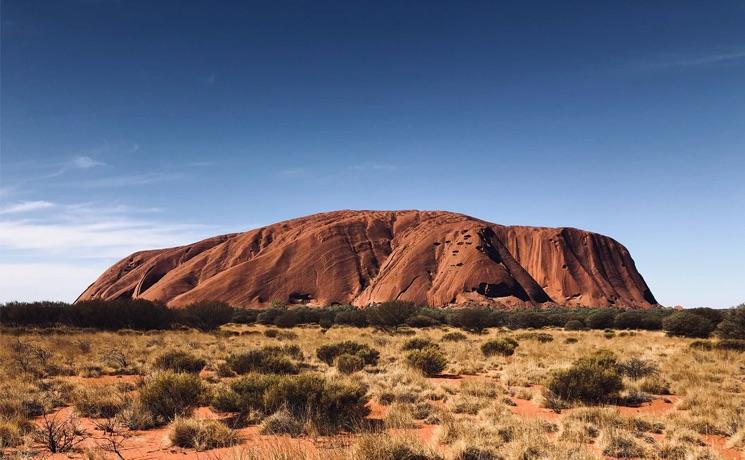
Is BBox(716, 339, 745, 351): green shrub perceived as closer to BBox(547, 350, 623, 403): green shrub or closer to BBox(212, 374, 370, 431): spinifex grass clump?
BBox(547, 350, 623, 403): green shrub

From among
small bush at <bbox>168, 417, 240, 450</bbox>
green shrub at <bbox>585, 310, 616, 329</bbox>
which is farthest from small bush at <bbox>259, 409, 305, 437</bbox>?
green shrub at <bbox>585, 310, 616, 329</bbox>

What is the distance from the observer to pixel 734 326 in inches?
1002

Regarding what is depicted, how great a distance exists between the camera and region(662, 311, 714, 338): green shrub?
1200 inches

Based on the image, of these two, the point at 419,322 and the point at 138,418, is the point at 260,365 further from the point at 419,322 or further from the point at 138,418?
the point at 419,322

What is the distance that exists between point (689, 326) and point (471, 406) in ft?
92.6

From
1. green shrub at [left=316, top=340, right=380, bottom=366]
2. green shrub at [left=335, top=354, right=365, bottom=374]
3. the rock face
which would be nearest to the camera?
green shrub at [left=335, top=354, right=365, bottom=374]

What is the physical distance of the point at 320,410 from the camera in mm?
9016

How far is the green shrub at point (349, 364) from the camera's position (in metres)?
15.9

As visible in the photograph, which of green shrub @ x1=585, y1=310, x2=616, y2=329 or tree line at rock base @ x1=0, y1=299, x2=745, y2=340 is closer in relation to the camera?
tree line at rock base @ x1=0, y1=299, x2=745, y2=340

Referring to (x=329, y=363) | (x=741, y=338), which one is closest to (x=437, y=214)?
(x=741, y=338)

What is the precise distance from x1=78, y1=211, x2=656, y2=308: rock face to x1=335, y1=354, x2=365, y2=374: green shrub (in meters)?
64.7

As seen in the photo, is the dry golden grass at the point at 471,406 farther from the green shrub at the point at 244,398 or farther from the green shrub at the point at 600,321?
the green shrub at the point at 600,321

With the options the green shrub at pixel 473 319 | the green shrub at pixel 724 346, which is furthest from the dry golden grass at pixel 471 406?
the green shrub at pixel 473 319

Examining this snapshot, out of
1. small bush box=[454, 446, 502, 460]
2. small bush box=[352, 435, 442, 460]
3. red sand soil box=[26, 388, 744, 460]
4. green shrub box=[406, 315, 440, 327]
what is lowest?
green shrub box=[406, 315, 440, 327]
